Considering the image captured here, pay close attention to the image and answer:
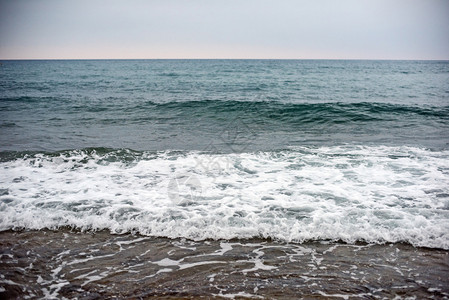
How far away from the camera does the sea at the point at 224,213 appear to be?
3686 millimetres

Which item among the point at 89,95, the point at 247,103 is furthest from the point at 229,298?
the point at 89,95

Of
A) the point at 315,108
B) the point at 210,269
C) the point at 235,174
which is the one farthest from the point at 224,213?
the point at 315,108

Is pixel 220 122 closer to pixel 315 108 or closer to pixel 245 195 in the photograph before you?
pixel 315 108

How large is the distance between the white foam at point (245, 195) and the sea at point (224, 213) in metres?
0.04

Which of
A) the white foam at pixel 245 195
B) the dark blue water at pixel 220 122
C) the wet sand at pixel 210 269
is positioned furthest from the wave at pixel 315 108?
the wet sand at pixel 210 269

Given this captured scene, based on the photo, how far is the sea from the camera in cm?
369

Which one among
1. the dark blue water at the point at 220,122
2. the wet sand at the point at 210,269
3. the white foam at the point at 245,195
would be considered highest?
the dark blue water at the point at 220,122

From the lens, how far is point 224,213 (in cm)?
543

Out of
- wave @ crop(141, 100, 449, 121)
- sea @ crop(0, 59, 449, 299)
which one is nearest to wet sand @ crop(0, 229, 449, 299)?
sea @ crop(0, 59, 449, 299)

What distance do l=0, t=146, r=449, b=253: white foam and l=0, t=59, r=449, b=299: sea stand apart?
4 centimetres

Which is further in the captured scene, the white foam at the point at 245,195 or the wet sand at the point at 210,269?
the white foam at the point at 245,195

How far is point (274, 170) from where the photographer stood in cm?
770

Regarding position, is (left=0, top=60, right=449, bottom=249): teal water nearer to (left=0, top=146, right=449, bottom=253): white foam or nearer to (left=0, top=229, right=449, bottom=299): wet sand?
(left=0, top=146, right=449, bottom=253): white foam

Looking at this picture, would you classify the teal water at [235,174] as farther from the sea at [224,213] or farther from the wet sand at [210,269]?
the wet sand at [210,269]
